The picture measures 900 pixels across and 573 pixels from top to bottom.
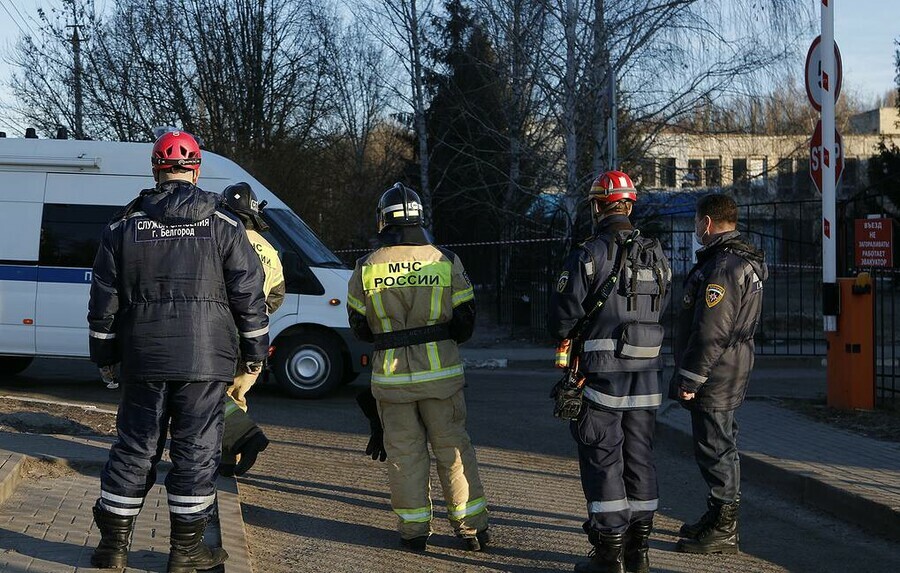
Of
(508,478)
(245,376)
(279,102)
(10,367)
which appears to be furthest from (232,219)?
(279,102)

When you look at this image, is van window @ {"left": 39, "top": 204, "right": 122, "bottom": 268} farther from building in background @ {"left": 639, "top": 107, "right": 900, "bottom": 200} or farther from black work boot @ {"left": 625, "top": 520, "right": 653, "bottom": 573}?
building in background @ {"left": 639, "top": 107, "right": 900, "bottom": 200}

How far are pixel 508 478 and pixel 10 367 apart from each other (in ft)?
27.4

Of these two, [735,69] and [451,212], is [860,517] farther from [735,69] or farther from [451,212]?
[451,212]

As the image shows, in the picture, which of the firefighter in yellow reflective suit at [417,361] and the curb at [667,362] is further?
the curb at [667,362]

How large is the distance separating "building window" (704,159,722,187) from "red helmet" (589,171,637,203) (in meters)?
15.9

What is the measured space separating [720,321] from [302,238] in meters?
7.29

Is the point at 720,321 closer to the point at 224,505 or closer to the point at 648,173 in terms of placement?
the point at 224,505

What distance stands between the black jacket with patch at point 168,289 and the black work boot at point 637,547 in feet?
7.08

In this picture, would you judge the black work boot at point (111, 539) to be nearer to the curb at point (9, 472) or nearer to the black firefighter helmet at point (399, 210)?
the curb at point (9, 472)

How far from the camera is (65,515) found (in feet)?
19.3

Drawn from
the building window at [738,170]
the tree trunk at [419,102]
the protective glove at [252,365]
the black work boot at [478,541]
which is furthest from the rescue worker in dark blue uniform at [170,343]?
the tree trunk at [419,102]

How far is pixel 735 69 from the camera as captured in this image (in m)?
19.2

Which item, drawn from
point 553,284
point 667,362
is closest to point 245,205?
point 553,284

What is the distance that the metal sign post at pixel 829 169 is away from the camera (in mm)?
9992
